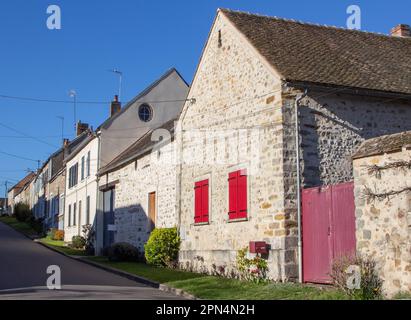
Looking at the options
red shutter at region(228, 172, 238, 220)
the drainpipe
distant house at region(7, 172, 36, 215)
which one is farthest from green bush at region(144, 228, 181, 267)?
distant house at region(7, 172, 36, 215)

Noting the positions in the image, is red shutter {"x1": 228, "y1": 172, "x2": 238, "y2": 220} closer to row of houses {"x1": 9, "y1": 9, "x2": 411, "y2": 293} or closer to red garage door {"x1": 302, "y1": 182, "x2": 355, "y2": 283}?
row of houses {"x1": 9, "y1": 9, "x2": 411, "y2": 293}

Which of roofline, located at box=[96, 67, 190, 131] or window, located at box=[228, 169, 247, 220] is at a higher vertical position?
roofline, located at box=[96, 67, 190, 131]

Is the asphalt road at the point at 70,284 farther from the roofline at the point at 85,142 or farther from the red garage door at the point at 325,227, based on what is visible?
the roofline at the point at 85,142

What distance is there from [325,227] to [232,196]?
3.81 meters

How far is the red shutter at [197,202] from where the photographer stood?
17.8 metres

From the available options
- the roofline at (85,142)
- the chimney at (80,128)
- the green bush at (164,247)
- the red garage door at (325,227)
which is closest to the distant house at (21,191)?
the chimney at (80,128)

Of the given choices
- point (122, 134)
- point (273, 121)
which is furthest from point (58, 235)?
point (273, 121)

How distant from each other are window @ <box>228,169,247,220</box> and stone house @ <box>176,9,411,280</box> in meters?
0.03

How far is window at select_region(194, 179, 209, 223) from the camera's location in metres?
17.5

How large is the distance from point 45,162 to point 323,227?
43.8 m

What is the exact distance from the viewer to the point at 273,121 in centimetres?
1411

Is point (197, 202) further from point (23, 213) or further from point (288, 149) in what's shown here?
point (23, 213)

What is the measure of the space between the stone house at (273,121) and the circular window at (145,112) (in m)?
10.3

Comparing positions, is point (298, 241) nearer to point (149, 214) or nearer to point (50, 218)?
point (149, 214)
